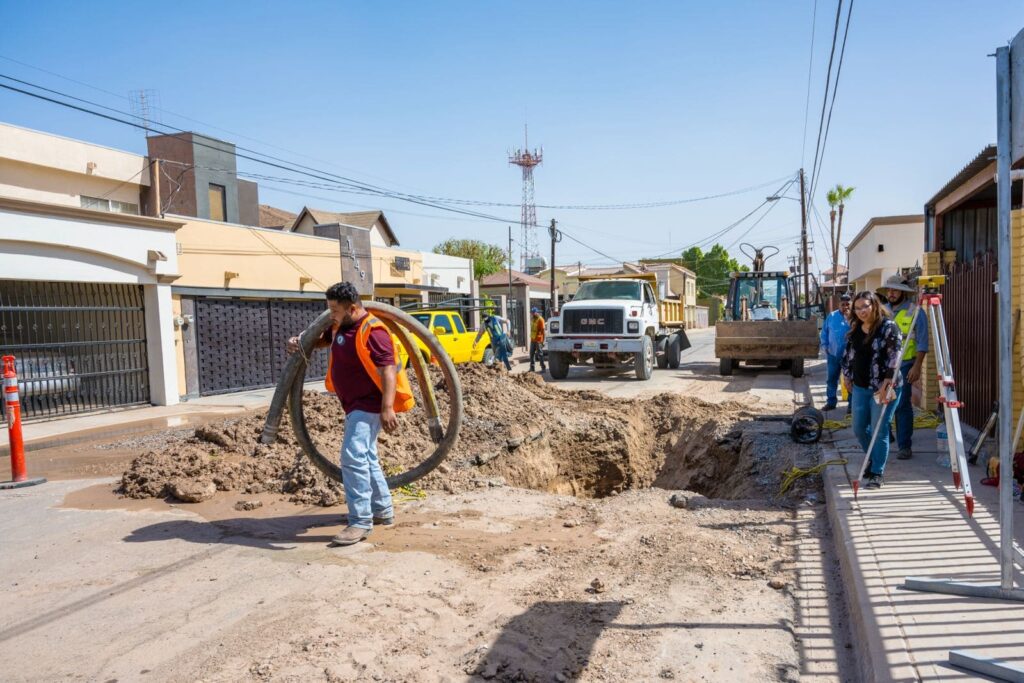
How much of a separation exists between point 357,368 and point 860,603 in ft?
11.0

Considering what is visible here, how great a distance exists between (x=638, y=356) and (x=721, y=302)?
72563 mm

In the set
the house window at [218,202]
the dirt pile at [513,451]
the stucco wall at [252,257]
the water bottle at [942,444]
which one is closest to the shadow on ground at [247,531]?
the dirt pile at [513,451]

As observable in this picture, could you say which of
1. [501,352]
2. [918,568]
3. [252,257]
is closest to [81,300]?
[252,257]

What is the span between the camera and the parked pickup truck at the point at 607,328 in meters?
16.9

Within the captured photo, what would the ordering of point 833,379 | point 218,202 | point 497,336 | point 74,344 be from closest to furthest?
point 833,379
point 74,344
point 497,336
point 218,202

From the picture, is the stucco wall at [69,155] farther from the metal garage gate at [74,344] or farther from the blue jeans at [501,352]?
the blue jeans at [501,352]

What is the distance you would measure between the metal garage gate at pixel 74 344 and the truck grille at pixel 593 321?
942cm

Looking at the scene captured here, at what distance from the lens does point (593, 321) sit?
17.2 m

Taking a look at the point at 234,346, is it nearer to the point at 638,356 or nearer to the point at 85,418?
the point at 85,418

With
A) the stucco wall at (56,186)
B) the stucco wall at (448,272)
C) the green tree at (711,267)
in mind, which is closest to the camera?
the stucco wall at (56,186)

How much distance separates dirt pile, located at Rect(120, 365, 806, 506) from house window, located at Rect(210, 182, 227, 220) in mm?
17887

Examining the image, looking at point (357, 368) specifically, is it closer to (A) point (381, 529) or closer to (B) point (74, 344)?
(A) point (381, 529)

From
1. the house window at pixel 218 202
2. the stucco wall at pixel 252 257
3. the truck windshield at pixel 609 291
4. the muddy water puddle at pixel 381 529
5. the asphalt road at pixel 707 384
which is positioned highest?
the house window at pixel 218 202

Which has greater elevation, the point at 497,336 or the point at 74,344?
the point at 74,344
